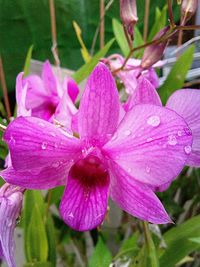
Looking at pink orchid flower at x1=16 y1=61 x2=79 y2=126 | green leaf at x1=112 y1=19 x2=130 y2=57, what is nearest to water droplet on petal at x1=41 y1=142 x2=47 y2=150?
pink orchid flower at x1=16 y1=61 x2=79 y2=126

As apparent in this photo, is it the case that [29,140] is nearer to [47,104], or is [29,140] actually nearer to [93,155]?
[93,155]

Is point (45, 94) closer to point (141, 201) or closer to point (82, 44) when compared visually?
point (82, 44)

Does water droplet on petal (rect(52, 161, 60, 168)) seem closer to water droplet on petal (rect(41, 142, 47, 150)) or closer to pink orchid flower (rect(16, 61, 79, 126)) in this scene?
water droplet on petal (rect(41, 142, 47, 150))

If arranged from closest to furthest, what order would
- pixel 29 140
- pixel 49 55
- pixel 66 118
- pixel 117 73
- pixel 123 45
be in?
1. pixel 29 140
2. pixel 66 118
3. pixel 117 73
4. pixel 123 45
5. pixel 49 55

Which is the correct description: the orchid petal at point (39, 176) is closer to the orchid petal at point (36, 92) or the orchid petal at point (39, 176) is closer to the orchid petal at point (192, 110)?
the orchid petal at point (192, 110)

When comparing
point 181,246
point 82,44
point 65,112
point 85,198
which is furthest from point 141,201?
point 82,44

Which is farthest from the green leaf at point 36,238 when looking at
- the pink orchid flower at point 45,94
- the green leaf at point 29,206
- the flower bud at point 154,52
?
the flower bud at point 154,52

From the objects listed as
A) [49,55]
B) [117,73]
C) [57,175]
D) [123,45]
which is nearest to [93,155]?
[57,175]
